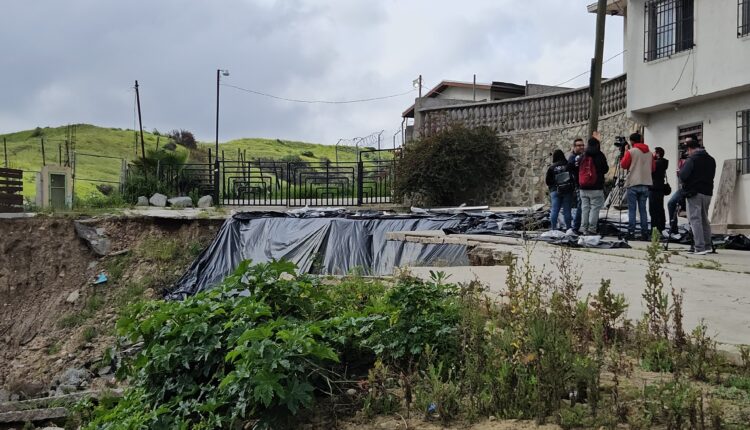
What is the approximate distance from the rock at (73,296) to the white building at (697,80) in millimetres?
15176

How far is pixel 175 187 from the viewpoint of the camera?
83.3 ft

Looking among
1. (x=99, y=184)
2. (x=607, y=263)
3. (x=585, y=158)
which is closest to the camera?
(x=607, y=263)

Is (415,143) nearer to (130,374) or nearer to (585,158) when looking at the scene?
(585,158)

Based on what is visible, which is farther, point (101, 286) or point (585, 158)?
point (101, 286)

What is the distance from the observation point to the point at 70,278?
Result: 58.5 ft

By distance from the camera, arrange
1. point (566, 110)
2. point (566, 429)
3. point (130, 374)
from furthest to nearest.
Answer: point (566, 110) → point (130, 374) → point (566, 429)

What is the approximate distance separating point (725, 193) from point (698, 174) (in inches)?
271

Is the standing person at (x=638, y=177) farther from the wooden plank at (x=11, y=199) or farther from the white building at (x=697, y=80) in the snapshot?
the wooden plank at (x=11, y=199)

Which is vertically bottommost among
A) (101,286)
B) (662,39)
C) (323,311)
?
(101,286)

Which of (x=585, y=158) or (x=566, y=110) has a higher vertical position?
(x=566, y=110)

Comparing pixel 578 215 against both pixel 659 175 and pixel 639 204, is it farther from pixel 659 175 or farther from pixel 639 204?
pixel 659 175

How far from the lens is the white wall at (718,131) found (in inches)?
642

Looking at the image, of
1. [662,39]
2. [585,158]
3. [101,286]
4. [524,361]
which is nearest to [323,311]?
[524,361]

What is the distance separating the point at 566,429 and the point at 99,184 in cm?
3051
